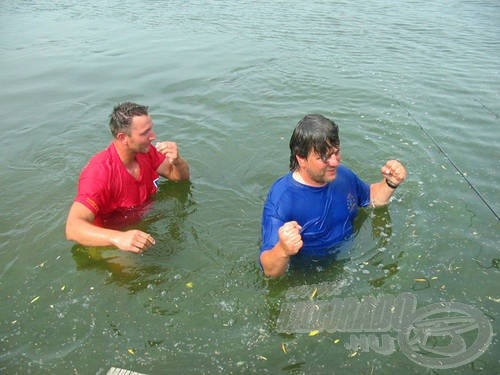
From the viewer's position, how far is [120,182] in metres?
5.26

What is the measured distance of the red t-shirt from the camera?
4.92 metres

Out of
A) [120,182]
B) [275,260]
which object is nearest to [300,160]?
[275,260]

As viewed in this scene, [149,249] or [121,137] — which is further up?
[121,137]

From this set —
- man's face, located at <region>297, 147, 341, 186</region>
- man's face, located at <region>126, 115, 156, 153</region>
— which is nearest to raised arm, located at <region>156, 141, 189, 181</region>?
man's face, located at <region>126, 115, 156, 153</region>

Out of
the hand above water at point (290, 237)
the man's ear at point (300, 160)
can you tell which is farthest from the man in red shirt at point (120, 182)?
the man's ear at point (300, 160)

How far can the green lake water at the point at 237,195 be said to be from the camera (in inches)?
166

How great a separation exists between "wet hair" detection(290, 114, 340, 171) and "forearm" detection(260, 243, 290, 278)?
0.89 metres

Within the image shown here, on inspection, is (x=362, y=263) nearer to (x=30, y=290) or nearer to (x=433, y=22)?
(x=30, y=290)

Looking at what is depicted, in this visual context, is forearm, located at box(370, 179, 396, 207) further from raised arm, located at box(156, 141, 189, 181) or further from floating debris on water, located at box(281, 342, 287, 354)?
raised arm, located at box(156, 141, 189, 181)

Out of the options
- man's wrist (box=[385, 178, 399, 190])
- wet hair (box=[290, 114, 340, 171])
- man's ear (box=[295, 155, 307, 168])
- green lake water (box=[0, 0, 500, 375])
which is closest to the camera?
wet hair (box=[290, 114, 340, 171])

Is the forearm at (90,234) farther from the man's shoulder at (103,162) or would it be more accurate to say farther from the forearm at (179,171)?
the forearm at (179,171)

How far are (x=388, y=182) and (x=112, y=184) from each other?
10.4 feet

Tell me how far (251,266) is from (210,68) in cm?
828

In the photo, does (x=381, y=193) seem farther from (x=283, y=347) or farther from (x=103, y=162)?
(x=103, y=162)
